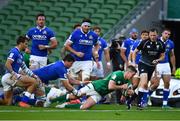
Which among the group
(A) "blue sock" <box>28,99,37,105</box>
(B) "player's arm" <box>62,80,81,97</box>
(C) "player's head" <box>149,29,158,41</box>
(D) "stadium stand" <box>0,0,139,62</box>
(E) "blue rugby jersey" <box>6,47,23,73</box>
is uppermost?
(D) "stadium stand" <box>0,0,139,62</box>

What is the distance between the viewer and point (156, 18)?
32688mm

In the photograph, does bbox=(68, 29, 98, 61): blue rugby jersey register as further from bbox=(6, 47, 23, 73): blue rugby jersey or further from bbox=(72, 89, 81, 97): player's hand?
bbox=(72, 89, 81, 97): player's hand

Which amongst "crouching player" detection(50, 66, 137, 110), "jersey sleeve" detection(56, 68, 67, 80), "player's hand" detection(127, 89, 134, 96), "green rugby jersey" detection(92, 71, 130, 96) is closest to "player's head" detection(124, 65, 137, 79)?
"crouching player" detection(50, 66, 137, 110)

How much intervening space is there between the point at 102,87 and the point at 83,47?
104 inches

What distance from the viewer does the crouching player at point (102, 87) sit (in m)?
20.0

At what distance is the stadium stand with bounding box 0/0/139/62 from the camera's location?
32344mm

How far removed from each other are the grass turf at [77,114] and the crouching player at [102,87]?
28cm

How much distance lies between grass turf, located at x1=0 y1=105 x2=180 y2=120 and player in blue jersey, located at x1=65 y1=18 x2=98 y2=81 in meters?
2.46

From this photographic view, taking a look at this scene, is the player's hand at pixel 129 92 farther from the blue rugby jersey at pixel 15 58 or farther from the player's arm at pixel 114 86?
the blue rugby jersey at pixel 15 58

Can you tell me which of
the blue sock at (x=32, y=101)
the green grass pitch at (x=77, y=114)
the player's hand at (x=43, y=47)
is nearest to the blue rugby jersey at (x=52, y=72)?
the blue sock at (x=32, y=101)

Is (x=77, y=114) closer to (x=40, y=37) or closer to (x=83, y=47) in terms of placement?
(x=83, y=47)

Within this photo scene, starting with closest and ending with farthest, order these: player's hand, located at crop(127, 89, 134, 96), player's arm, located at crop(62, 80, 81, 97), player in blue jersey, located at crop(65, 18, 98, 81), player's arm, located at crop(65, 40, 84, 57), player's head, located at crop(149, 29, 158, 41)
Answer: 1. player's arm, located at crop(62, 80, 81, 97)
2. player's hand, located at crop(127, 89, 134, 96)
3. player's head, located at crop(149, 29, 158, 41)
4. player's arm, located at crop(65, 40, 84, 57)
5. player in blue jersey, located at crop(65, 18, 98, 81)

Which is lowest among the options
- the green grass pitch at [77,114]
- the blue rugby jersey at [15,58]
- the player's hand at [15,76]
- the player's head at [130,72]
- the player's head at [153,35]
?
the green grass pitch at [77,114]

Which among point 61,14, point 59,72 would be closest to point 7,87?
point 59,72
